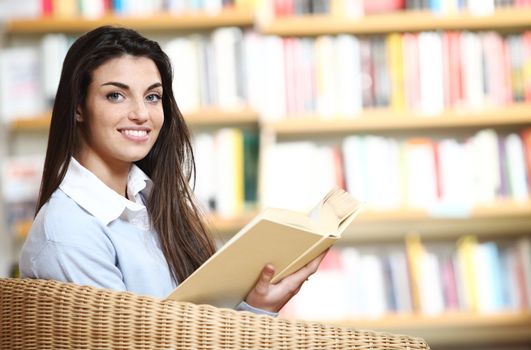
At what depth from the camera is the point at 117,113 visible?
163cm

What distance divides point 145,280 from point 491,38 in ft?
6.88

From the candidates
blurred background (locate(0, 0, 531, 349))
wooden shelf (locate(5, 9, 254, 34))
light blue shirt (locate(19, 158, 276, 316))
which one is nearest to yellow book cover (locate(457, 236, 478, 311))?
blurred background (locate(0, 0, 531, 349))

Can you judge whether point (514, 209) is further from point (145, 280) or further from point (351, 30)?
point (145, 280)

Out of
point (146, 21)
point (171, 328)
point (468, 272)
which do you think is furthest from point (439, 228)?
point (171, 328)

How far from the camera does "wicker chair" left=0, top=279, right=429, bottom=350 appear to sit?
131 centimetres

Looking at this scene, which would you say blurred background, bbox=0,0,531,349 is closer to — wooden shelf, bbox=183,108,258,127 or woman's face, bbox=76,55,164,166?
wooden shelf, bbox=183,108,258,127

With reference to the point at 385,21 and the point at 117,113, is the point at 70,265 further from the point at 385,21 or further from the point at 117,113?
the point at 385,21

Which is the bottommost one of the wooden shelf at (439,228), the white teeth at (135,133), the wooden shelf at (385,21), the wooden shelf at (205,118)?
the wooden shelf at (439,228)

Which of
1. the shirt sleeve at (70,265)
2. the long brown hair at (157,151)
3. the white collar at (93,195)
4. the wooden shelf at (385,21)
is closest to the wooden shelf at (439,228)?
the wooden shelf at (385,21)

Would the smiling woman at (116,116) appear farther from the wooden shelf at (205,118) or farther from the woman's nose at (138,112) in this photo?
the wooden shelf at (205,118)

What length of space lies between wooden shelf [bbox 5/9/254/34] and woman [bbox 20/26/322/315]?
Answer: 1553 mm

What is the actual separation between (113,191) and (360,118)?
1772 mm

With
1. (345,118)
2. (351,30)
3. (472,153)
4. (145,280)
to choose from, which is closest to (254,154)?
(345,118)

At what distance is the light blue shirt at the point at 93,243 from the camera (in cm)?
147
